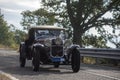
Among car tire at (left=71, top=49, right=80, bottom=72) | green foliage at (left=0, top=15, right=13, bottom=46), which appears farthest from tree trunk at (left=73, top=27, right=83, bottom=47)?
green foliage at (left=0, top=15, right=13, bottom=46)

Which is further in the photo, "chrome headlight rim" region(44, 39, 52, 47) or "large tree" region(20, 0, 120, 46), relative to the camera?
"large tree" region(20, 0, 120, 46)

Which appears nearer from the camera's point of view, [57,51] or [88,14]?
[57,51]

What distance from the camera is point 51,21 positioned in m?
36.7

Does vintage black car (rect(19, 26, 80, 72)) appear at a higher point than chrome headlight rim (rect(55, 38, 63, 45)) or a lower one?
lower

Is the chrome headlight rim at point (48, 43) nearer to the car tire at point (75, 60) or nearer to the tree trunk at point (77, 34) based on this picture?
the car tire at point (75, 60)

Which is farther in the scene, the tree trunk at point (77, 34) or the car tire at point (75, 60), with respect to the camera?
the tree trunk at point (77, 34)

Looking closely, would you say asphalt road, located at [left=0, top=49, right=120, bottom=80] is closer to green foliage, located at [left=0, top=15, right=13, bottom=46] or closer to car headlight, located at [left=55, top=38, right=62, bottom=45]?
car headlight, located at [left=55, top=38, right=62, bottom=45]

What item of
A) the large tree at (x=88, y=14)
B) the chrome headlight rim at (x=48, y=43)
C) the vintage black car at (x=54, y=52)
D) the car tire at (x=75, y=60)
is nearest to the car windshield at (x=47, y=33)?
the vintage black car at (x=54, y=52)

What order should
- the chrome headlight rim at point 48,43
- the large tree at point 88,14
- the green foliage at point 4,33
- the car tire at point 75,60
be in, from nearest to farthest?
the car tire at point 75,60 < the chrome headlight rim at point 48,43 < the large tree at point 88,14 < the green foliage at point 4,33

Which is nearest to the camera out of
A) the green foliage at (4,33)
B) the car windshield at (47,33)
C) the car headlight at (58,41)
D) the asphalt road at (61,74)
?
the asphalt road at (61,74)

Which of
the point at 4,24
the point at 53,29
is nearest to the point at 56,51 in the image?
the point at 53,29

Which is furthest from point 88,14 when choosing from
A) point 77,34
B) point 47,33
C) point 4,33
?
point 4,33

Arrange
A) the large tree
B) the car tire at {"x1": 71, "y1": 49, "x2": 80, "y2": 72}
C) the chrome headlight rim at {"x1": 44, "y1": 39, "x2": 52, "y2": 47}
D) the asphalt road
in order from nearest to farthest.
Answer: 1. the asphalt road
2. the car tire at {"x1": 71, "y1": 49, "x2": 80, "y2": 72}
3. the chrome headlight rim at {"x1": 44, "y1": 39, "x2": 52, "y2": 47}
4. the large tree

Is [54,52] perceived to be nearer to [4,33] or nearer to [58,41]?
[58,41]
